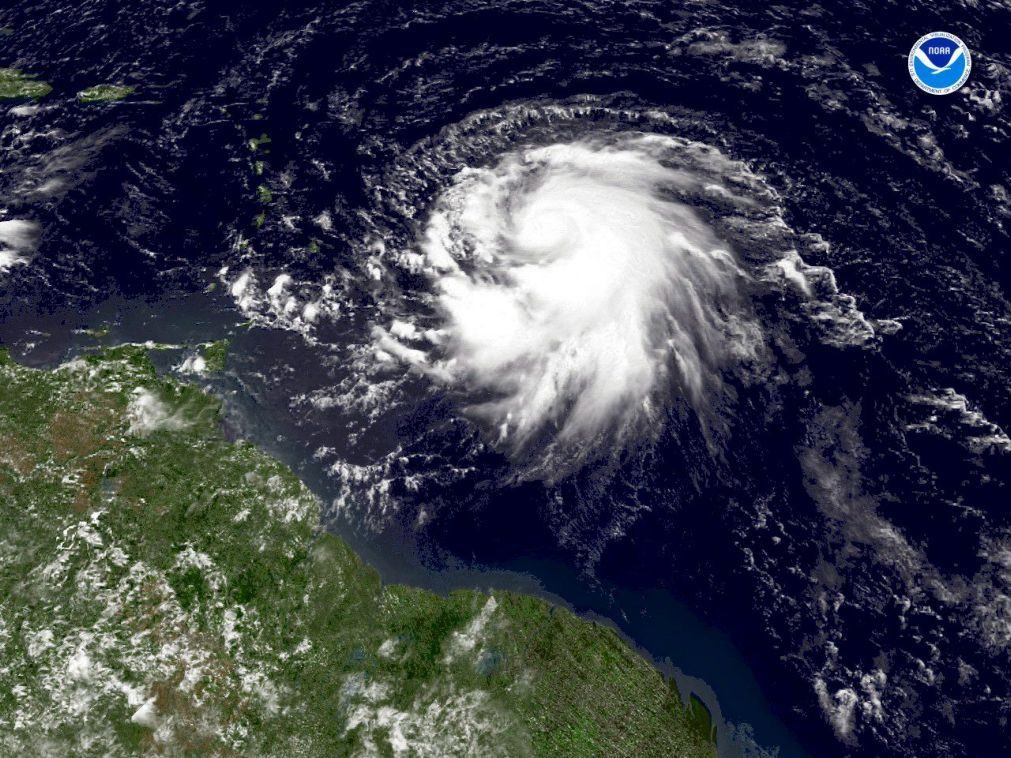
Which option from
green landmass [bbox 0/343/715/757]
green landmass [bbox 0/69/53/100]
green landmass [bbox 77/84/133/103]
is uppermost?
green landmass [bbox 77/84/133/103]

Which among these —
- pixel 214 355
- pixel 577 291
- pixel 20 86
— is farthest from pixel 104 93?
pixel 577 291

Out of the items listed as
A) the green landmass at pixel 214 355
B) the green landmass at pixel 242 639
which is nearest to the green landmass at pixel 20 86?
the green landmass at pixel 214 355

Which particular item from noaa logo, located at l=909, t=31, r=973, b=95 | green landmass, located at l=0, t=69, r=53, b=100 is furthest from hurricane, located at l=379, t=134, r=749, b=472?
green landmass, located at l=0, t=69, r=53, b=100

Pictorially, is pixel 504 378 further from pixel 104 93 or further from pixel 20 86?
pixel 20 86

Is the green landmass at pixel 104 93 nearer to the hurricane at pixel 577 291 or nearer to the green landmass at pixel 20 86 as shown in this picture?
the green landmass at pixel 20 86

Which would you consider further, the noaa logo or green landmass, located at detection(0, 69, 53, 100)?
green landmass, located at detection(0, 69, 53, 100)

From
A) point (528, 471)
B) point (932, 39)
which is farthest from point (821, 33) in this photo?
point (528, 471)

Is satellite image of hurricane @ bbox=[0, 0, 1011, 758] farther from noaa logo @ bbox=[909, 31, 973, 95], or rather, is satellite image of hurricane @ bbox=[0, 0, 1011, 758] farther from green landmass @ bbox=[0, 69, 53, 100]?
noaa logo @ bbox=[909, 31, 973, 95]
